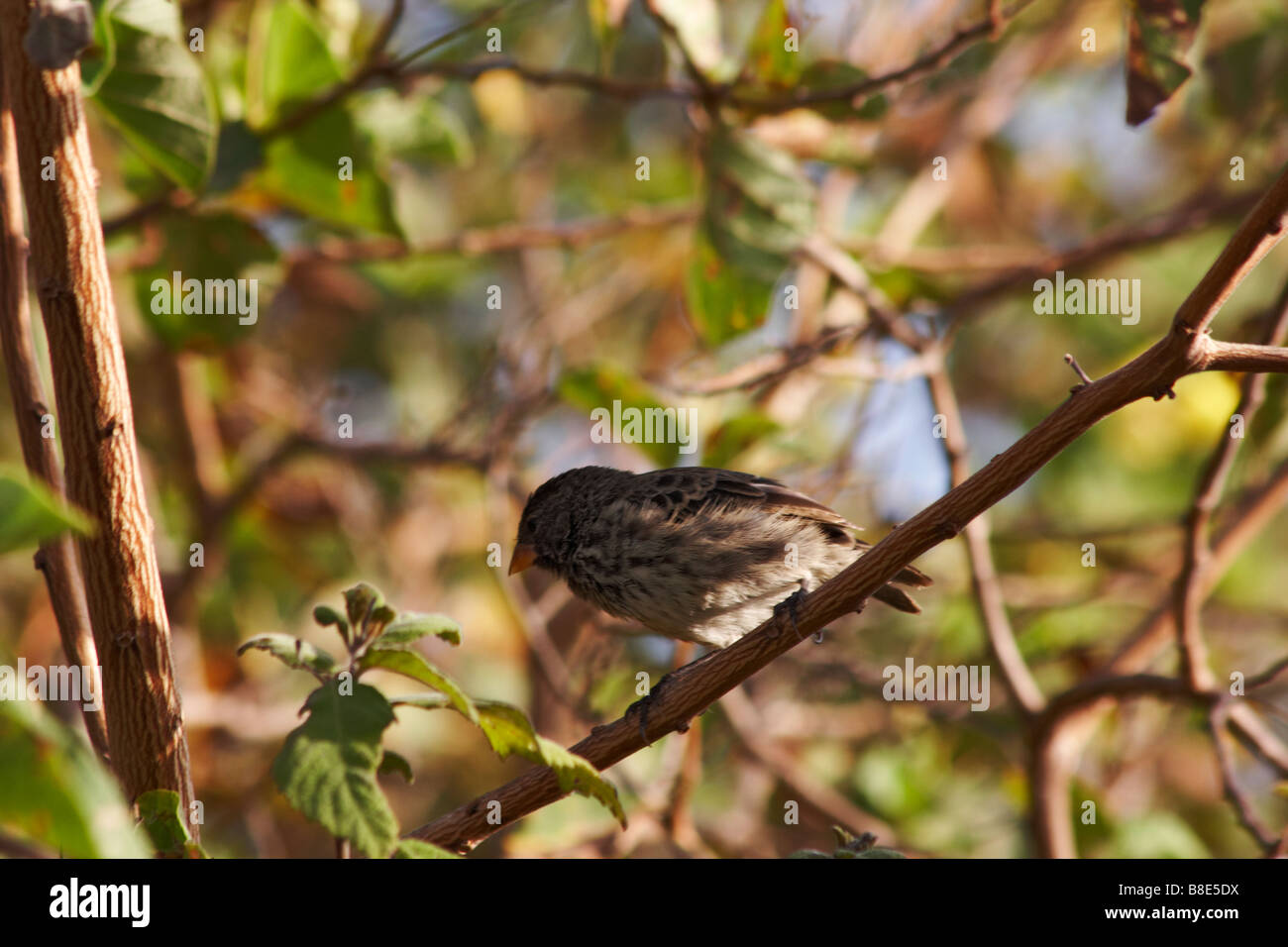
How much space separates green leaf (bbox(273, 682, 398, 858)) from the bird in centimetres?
216

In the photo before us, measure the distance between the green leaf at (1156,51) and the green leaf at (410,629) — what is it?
2.30m

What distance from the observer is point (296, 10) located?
388 centimetres

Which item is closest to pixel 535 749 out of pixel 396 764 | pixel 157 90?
pixel 396 764

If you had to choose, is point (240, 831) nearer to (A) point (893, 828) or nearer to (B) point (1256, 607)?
(A) point (893, 828)

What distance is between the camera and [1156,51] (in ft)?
10.5

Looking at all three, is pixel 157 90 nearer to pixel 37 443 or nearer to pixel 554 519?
pixel 37 443

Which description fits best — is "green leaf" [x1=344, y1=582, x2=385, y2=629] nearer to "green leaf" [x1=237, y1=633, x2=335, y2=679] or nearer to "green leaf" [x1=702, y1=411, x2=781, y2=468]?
"green leaf" [x1=237, y1=633, x2=335, y2=679]

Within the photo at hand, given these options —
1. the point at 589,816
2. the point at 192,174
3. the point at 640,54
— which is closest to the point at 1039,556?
the point at 589,816

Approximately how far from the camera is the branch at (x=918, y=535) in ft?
6.77

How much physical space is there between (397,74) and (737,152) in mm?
1140

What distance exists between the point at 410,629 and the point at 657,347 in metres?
5.14

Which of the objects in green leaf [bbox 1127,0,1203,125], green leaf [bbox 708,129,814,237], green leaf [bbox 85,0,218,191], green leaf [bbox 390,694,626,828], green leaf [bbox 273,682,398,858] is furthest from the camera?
green leaf [bbox 708,129,814,237]

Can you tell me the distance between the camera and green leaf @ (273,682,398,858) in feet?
5.98

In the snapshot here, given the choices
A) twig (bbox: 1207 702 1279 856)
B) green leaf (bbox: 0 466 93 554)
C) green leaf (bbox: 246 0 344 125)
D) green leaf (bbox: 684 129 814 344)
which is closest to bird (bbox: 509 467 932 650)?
green leaf (bbox: 684 129 814 344)
